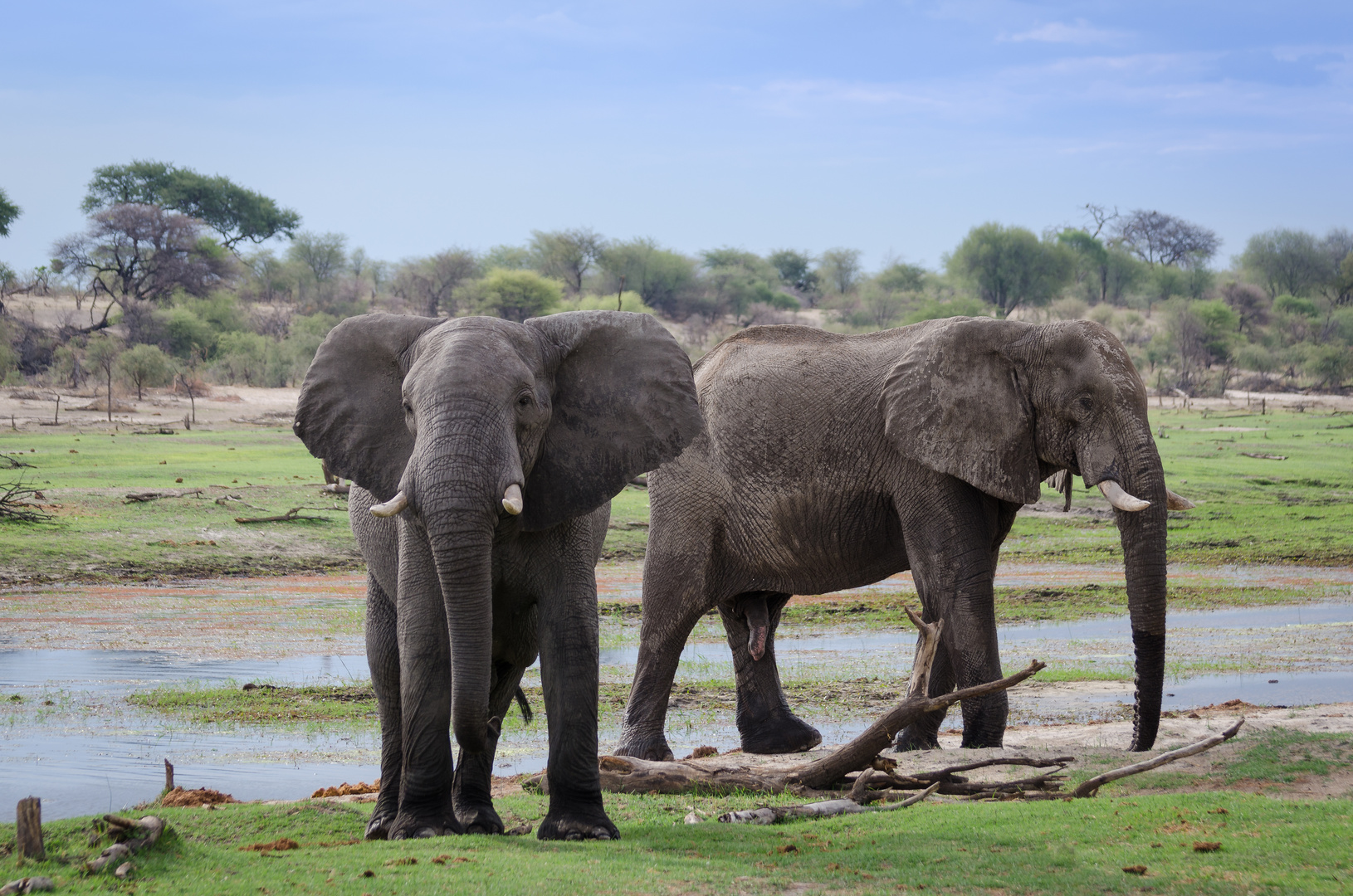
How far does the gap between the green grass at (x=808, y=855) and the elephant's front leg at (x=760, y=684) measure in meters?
2.53

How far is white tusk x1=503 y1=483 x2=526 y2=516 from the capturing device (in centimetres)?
545

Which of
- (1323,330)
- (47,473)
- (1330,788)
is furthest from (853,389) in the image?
(1323,330)

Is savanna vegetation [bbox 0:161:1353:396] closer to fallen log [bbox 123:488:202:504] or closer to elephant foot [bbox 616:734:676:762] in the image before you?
fallen log [bbox 123:488:202:504]

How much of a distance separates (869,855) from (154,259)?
185 ft

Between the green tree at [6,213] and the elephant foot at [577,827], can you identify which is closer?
the elephant foot at [577,827]

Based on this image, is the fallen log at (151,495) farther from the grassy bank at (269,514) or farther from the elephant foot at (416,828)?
the elephant foot at (416,828)

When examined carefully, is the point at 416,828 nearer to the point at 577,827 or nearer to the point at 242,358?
the point at 577,827

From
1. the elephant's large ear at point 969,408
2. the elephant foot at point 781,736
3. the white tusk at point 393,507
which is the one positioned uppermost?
the elephant's large ear at point 969,408

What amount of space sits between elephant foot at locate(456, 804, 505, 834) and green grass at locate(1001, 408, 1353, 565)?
1564cm

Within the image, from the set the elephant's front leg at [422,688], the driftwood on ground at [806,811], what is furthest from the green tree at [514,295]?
the elephant's front leg at [422,688]

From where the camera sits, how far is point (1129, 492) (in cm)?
852

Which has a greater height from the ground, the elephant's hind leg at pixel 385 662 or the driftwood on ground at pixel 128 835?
the elephant's hind leg at pixel 385 662

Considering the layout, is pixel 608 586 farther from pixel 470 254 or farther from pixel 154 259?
pixel 470 254

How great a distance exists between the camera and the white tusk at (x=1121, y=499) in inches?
328
